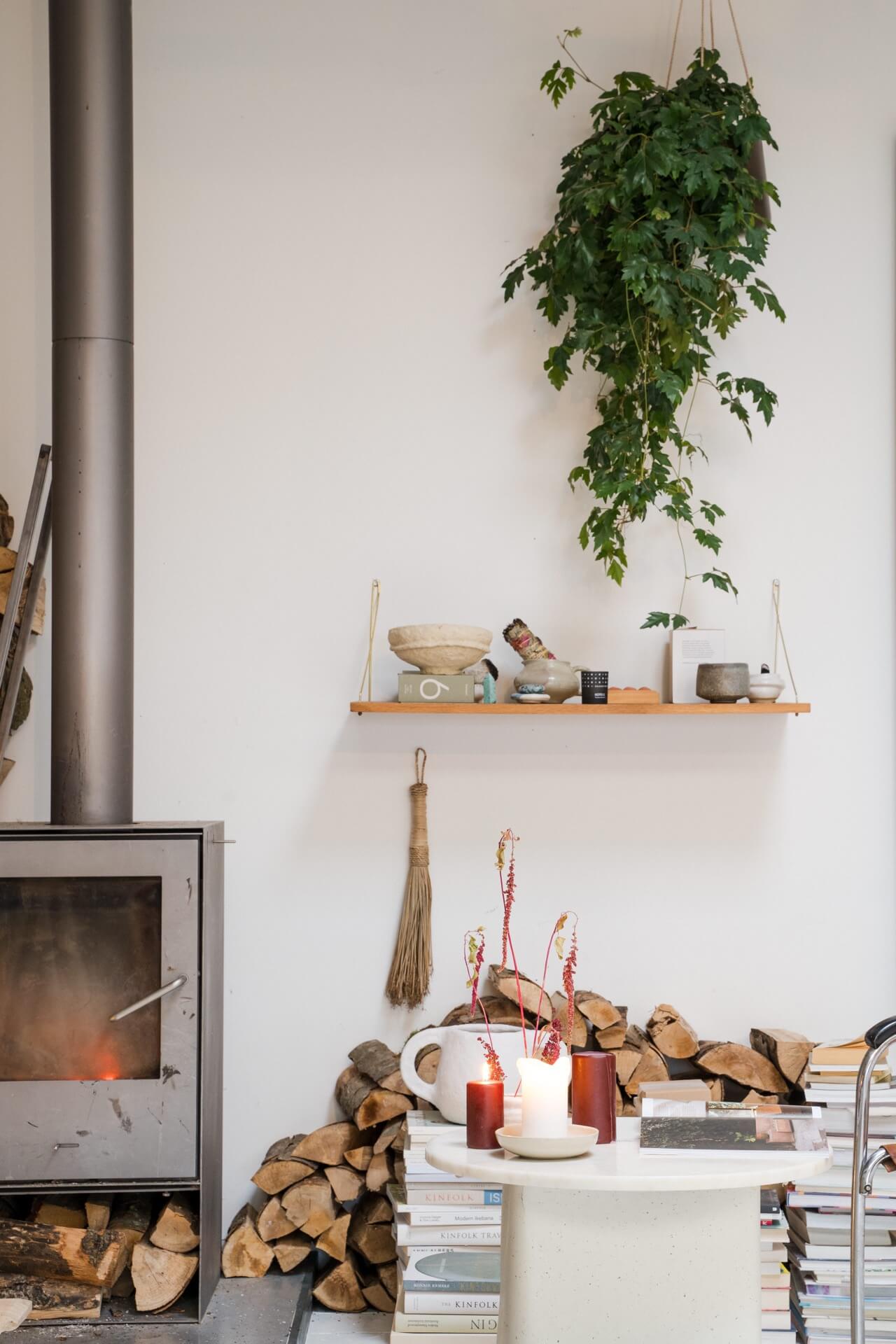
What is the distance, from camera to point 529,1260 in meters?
1.68

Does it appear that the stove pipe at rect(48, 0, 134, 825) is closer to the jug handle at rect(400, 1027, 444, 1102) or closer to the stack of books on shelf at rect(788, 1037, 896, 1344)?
the jug handle at rect(400, 1027, 444, 1102)

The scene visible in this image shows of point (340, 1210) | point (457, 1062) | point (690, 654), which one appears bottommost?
point (340, 1210)

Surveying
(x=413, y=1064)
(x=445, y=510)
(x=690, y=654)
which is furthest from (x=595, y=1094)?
(x=445, y=510)

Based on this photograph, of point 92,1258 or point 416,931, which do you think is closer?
point 92,1258

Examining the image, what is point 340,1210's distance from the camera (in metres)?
2.79

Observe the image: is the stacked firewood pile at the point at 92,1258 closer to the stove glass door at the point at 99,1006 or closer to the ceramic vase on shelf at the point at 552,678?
the stove glass door at the point at 99,1006

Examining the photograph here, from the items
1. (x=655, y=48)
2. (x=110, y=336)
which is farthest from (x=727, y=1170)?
(x=655, y=48)

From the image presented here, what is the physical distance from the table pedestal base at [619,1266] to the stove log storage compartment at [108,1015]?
3.27 ft

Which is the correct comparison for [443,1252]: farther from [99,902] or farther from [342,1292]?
[99,902]

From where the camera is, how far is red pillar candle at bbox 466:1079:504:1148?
66.6 inches

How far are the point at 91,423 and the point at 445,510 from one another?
854mm

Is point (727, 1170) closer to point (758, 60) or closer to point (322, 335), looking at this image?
point (322, 335)

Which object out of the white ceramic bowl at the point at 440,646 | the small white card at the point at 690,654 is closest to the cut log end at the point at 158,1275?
the white ceramic bowl at the point at 440,646

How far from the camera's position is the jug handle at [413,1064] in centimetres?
250
